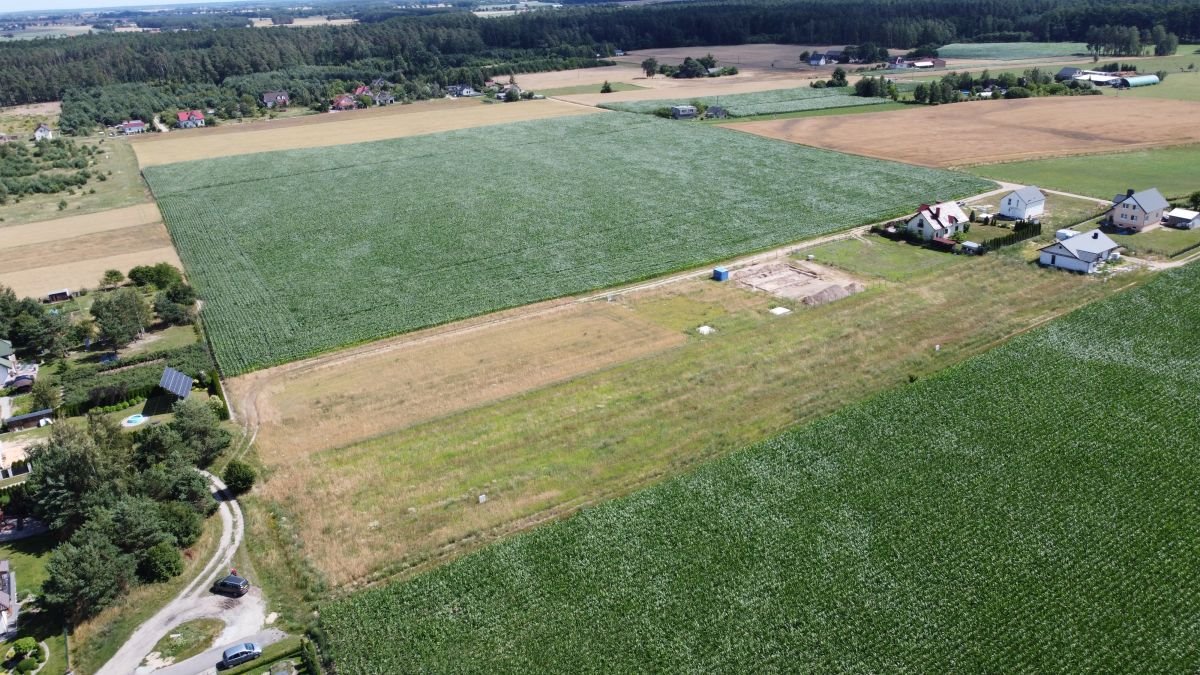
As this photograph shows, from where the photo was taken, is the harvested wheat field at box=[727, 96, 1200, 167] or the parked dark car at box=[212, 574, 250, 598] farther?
the harvested wheat field at box=[727, 96, 1200, 167]

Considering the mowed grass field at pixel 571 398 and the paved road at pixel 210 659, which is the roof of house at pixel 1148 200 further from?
the paved road at pixel 210 659

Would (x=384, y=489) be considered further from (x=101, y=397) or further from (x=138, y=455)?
(x=101, y=397)

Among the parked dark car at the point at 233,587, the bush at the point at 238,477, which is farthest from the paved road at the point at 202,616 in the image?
the bush at the point at 238,477

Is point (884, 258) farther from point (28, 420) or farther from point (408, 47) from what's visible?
point (408, 47)

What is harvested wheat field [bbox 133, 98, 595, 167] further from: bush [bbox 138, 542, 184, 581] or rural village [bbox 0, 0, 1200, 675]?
bush [bbox 138, 542, 184, 581]

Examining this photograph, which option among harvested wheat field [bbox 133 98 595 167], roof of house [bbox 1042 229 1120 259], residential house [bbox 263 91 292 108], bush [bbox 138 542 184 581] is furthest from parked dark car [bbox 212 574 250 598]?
residential house [bbox 263 91 292 108]

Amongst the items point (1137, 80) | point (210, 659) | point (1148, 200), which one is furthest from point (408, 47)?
point (210, 659)

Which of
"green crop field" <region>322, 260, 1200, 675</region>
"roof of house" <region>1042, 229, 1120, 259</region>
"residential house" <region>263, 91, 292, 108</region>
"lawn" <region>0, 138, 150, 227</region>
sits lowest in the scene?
"green crop field" <region>322, 260, 1200, 675</region>
